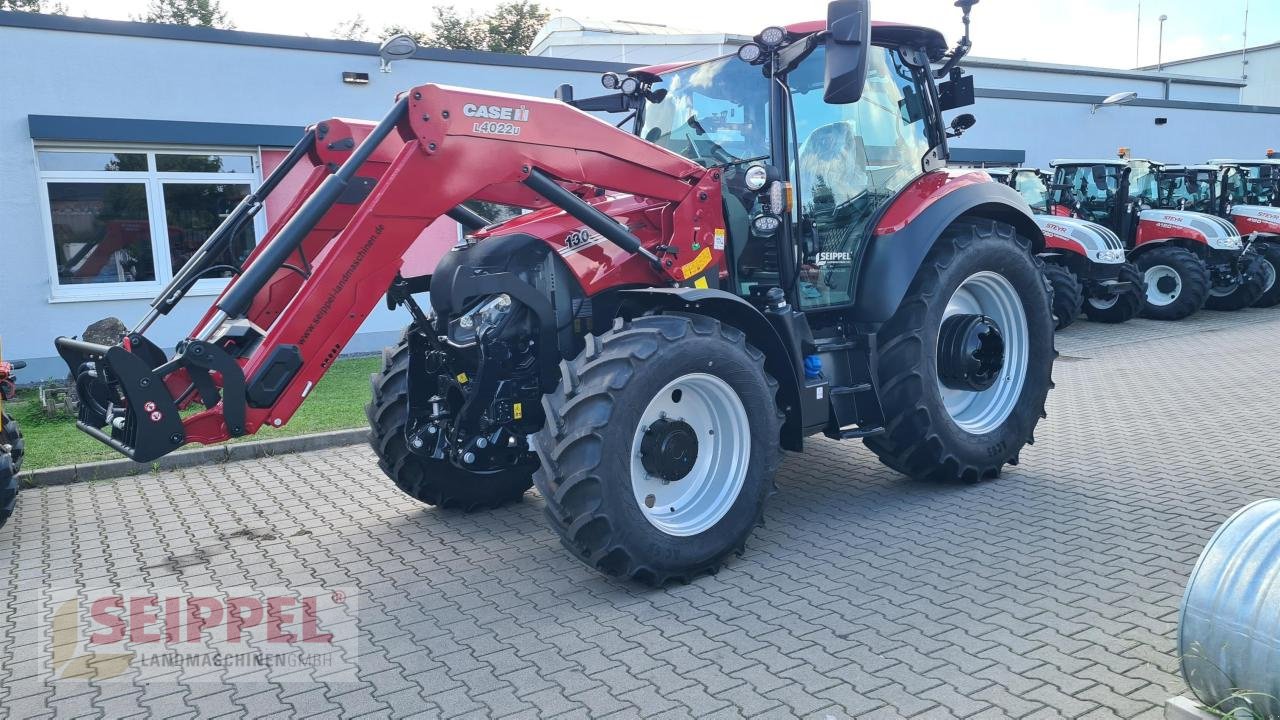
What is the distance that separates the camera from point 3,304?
1059 cm

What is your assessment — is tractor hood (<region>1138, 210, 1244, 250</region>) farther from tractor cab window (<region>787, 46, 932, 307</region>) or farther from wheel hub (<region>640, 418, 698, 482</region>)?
wheel hub (<region>640, 418, 698, 482</region>)

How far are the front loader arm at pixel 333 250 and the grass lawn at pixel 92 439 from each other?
3.48 metres

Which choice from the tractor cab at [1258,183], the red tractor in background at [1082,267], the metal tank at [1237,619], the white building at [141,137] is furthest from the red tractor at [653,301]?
the tractor cab at [1258,183]

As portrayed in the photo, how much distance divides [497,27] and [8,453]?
114 feet

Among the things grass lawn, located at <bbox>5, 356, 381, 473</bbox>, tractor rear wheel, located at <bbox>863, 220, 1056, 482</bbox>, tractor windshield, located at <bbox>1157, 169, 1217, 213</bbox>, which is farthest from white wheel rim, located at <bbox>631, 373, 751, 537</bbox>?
tractor windshield, located at <bbox>1157, 169, 1217, 213</bbox>

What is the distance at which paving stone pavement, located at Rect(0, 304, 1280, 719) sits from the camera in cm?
353

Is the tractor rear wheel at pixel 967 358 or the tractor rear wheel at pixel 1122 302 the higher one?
the tractor rear wheel at pixel 967 358

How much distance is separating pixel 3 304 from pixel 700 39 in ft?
40.7

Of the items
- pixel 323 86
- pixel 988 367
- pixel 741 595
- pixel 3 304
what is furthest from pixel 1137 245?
pixel 3 304

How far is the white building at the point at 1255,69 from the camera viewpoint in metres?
38.1

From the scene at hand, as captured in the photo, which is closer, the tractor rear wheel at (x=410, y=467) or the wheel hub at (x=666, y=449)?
the wheel hub at (x=666, y=449)

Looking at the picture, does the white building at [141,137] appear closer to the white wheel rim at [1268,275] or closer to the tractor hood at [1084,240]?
the tractor hood at [1084,240]

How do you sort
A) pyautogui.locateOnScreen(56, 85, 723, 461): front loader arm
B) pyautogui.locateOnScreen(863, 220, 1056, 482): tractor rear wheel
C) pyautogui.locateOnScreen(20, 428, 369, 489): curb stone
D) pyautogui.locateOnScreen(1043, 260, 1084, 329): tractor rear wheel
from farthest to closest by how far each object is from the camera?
1. pyautogui.locateOnScreen(1043, 260, 1084, 329): tractor rear wheel
2. pyautogui.locateOnScreen(20, 428, 369, 489): curb stone
3. pyautogui.locateOnScreen(863, 220, 1056, 482): tractor rear wheel
4. pyautogui.locateOnScreen(56, 85, 723, 461): front loader arm

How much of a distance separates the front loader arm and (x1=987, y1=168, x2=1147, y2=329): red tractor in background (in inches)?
433
